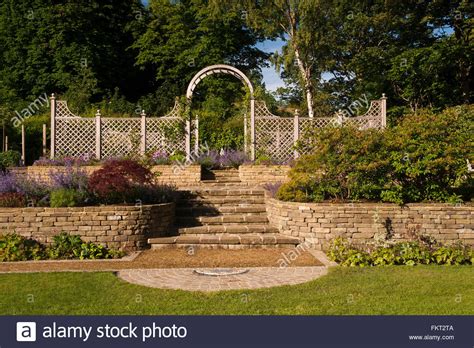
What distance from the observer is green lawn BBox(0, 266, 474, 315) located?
4.41 meters

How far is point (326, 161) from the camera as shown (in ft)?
26.7

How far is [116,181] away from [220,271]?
2781 millimetres

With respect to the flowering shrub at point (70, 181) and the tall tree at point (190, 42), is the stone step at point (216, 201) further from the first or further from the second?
the tall tree at point (190, 42)

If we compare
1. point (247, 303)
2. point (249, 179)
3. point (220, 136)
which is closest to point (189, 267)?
point (247, 303)

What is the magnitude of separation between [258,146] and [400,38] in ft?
34.9

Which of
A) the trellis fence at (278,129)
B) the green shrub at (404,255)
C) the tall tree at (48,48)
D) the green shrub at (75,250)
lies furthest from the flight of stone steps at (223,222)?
the tall tree at (48,48)

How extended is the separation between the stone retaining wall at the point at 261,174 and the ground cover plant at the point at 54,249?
5.83m

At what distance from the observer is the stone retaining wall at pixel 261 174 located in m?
12.5

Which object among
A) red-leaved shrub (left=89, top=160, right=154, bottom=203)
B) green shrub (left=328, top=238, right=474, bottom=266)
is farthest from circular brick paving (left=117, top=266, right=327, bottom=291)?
red-leaved shrub (left=89, top=160, right=154, bottom=203)

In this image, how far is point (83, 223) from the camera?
750 cm

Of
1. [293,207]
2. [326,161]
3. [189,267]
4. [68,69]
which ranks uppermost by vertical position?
[68,69]

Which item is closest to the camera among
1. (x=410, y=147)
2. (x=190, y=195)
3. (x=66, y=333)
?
(x=66, y=333)

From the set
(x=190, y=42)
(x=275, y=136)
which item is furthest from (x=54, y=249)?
(x=190, y=42)

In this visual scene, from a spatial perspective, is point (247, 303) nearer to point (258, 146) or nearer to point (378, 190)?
point (378, 190)
